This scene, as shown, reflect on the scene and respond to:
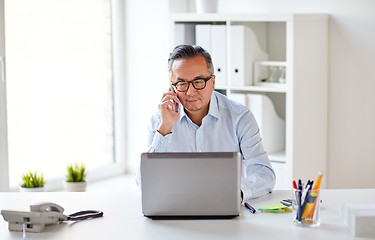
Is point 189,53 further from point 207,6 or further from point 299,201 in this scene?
point 207,6

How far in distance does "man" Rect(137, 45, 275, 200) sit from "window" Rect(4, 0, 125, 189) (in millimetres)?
1625

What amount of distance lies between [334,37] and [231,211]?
217 cm

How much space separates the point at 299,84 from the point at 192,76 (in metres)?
1.39

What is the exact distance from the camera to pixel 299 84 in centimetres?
398

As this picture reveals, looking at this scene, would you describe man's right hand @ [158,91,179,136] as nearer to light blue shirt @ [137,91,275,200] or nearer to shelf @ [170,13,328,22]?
light blue shirt @ [137,91,275,200]

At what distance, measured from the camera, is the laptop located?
215 centimetres

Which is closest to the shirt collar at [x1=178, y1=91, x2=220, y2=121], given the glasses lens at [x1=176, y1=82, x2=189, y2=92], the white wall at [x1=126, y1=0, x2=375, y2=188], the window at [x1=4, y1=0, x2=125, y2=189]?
the glasses lens at [x1=176, y1=82, x2=189, y2=92]

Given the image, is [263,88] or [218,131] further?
[263,88]

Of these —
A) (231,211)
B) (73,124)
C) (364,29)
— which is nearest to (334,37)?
(364,29)

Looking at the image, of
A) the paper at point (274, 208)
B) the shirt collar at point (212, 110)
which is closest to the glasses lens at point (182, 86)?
the shirt collar at point (212, 110)

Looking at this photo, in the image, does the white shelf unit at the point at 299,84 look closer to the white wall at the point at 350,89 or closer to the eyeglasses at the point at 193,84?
the white wall at the point at 350,89

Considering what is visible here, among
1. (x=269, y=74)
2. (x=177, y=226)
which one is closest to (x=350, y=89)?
(x=269, y=74)

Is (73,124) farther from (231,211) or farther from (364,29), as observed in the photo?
(231,211)

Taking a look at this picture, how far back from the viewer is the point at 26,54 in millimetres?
4172
